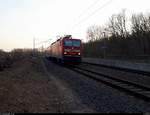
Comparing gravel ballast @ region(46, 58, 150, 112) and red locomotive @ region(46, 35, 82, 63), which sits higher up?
red locomotive @ region(46, 35, 82, 63)

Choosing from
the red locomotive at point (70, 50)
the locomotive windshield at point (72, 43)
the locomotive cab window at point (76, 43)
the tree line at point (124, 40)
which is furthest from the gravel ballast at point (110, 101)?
the tree line at point (124, 40)

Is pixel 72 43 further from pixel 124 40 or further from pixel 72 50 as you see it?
pixel 124 40

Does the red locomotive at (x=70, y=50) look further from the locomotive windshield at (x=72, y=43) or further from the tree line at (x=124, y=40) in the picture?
the tree line at (x=124, y=40)

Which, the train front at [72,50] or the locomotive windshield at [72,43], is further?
the locomotive windshield at [72,43]

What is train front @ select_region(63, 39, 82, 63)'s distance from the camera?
105 ft

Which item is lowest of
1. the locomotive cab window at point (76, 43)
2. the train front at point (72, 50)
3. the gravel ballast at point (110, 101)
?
the gravel ballast at point (110, 101)

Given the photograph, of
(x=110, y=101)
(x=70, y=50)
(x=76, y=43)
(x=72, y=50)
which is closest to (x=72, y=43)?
(x=76, y=43)

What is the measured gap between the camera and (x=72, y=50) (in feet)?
107

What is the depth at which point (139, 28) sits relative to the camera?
2985 inches

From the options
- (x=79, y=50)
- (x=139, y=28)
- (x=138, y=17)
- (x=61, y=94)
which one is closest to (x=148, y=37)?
(x=139, y=28)

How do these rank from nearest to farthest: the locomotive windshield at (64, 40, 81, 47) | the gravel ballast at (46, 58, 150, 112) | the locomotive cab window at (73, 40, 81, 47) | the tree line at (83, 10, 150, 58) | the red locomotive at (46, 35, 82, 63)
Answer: the gravel ballast at (46, 58, 150, 112), the red locomotive at (46, 35, 82, 63), the locomotive windshield at (64, 40, 81, 47), the locomotive cab window at (73, 40, 81, 47), the tree line at (83, 10, 150, 58)

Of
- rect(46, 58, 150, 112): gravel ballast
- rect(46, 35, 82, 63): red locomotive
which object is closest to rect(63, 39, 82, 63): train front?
rect(46, 35, 82, 63): red locomotive

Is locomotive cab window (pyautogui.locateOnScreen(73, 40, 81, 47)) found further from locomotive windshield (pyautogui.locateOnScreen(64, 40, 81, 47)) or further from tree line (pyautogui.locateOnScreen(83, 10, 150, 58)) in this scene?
tree line (pyautogui.locateOnScreen(83, 10, 150, 58))

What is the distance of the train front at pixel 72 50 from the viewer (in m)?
32.1
